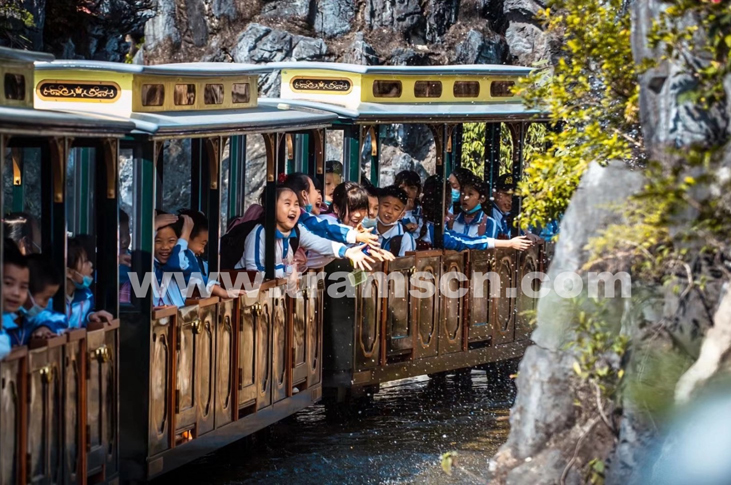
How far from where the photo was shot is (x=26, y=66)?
7195mm

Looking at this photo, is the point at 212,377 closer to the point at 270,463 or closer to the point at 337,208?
the point at 270,463

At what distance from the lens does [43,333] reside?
690 cm

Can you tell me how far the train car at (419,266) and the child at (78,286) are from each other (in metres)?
3.78

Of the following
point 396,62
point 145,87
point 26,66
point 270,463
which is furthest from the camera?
point 396,62

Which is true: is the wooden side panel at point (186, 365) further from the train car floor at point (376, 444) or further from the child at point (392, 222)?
the child at point (392, 222)

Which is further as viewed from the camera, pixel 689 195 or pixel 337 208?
pixel 337 208

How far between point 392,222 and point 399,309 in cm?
80

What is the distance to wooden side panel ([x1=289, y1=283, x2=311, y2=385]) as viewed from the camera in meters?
10.4

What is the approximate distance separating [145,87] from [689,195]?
12.2 feet

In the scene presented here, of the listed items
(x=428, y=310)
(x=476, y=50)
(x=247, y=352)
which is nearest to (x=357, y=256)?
(x=247, y=352)

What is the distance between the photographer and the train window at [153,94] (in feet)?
27.2

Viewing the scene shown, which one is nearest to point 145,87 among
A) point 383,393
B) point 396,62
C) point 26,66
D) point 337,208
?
point 26,66

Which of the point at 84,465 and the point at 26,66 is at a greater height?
the point at 26,66

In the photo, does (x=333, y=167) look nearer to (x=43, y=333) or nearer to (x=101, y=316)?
(x=101, y=316)
